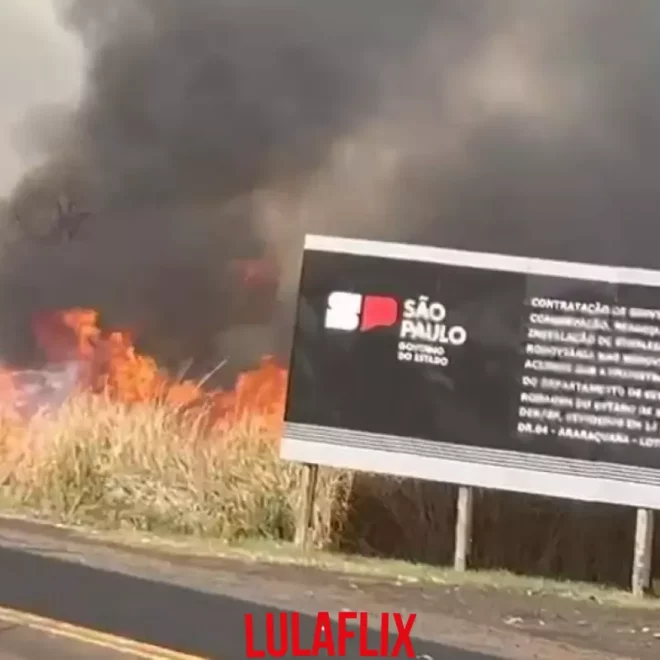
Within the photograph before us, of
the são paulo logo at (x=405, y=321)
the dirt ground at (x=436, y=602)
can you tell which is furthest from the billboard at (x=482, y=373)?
the dirt ground at (x=436, y=602)

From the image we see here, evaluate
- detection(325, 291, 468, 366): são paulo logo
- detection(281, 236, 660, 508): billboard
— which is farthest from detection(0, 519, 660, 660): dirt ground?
detection(325, 291, 468, 366): são paulo logo

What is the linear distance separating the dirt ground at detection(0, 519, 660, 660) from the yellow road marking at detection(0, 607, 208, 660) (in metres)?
0.10

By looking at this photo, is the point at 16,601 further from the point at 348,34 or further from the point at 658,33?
the point at 658,33

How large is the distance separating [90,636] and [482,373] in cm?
51

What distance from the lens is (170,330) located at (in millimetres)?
1359

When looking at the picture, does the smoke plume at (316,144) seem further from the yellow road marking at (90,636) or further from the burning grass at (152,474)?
the yellow road marking at (90,636)

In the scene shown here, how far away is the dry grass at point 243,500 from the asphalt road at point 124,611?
0.13m

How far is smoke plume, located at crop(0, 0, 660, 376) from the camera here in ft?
4.19

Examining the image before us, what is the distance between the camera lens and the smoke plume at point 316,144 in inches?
50.3

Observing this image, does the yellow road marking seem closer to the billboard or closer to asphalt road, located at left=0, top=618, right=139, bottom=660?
asphalt road, located at left=0, top=618, right=139, bottom=660

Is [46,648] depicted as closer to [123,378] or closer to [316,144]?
[123,378]

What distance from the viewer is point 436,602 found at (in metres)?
1.15

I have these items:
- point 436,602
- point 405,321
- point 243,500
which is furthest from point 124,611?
point 405,321

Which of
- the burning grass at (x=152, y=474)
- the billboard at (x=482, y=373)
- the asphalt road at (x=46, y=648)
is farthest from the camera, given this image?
the burning grass at (x=152, y=474)
